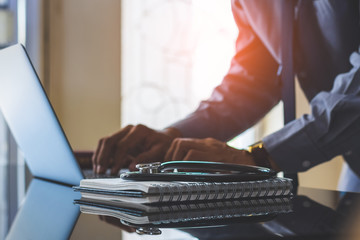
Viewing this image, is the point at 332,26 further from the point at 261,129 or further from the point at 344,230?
the point at 261,129

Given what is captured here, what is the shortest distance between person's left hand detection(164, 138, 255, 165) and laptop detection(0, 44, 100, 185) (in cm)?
20

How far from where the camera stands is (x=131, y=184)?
1.16 ft

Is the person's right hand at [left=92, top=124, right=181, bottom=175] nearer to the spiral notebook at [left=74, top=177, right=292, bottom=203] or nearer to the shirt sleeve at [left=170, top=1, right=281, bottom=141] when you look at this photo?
the shirt sleeve at [left=170, top=1, right=281, bottom=141]

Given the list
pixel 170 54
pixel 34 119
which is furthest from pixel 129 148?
pixel 170 54

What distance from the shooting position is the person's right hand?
89cm

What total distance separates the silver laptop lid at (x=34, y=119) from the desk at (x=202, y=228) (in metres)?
0.12

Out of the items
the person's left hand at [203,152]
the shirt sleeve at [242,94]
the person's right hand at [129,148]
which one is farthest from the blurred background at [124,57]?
the person's left hand at [203,152]

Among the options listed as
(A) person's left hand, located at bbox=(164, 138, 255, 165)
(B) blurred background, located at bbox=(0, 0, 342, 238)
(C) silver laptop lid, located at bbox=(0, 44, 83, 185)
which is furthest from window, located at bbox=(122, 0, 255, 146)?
(C) silver laptop lid, located at bbox=(0, 44, 83, 185)

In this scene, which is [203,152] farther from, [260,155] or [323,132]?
[323,132]

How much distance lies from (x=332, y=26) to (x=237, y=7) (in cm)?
40

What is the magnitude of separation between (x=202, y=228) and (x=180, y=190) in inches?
3.4

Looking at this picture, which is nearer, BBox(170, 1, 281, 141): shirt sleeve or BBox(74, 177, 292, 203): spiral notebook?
BBox(74, 177, 292, 203): spiral notebook

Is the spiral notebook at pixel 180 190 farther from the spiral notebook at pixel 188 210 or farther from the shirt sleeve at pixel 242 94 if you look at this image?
the shirt sleeve at pixel 242 94

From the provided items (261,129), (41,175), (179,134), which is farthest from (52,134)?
(261,129)
